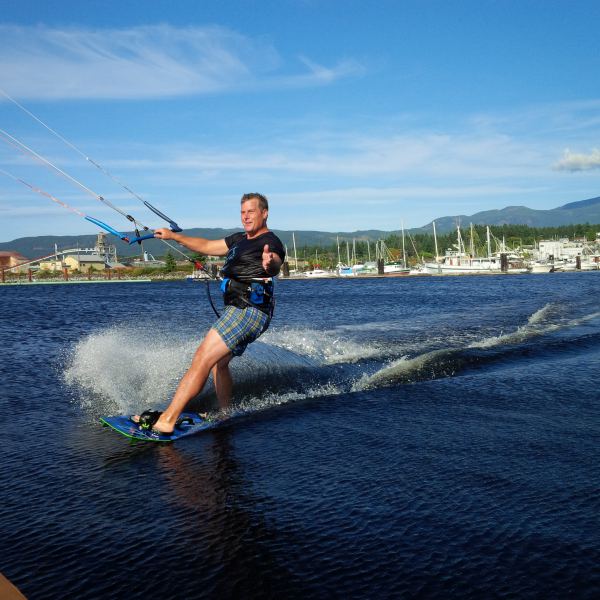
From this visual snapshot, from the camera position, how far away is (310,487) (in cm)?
442

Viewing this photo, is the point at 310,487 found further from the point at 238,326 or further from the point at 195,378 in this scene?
the point at 238,326

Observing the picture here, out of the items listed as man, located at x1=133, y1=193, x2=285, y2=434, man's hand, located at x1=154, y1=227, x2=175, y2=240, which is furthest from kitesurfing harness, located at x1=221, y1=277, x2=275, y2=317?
man's hand, located at x1=154, y1=227, x2=175, y2=240

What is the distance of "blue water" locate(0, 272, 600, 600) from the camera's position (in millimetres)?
3168

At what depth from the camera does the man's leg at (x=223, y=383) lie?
6.71 m

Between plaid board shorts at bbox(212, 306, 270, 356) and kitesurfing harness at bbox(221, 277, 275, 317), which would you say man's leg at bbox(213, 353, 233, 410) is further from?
kitesurfing harness at bbox(221, 277, 275, 317)

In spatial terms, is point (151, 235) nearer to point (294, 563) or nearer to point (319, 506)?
point (319, 506)

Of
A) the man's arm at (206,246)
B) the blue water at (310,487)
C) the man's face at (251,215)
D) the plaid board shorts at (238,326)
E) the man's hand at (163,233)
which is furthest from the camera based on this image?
the man's arm at (206,246)

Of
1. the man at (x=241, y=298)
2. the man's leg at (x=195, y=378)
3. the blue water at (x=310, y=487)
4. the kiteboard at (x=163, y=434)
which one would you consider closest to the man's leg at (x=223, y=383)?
the blue water at (x=310, y=487)

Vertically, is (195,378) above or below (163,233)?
below

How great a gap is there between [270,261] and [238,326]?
0.74 m

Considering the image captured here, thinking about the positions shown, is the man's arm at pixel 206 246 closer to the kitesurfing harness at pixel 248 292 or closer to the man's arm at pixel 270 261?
the kitesurfing harness at pixel 248 292

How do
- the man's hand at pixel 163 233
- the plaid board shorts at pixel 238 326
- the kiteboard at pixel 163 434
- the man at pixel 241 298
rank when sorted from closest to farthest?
the kiteboard at pixel 163 434
the man at pixel 241 298
the plaid board shorts at pixel 238 326
the man's hand at pixel 163 233

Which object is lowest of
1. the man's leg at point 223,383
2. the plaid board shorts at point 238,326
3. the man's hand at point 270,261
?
the man's leg at point 223,383

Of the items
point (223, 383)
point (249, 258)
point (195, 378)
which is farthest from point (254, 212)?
point (223, 383)
